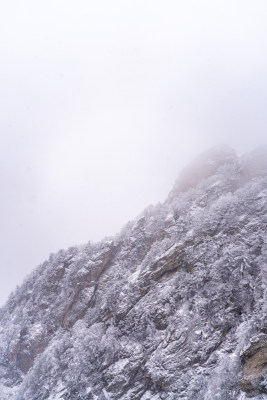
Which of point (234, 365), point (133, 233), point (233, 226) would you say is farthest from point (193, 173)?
point (234, 365)

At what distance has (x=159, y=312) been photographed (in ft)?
118

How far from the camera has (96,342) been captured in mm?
38781

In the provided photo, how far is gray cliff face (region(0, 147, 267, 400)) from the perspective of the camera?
2817cm

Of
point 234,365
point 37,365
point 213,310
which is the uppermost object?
point 37,365

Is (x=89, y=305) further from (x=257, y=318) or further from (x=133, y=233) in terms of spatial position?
(x=257, y=318)

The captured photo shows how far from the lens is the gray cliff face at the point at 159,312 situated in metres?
28.2

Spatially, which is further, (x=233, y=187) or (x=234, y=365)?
(x=233, y=187)

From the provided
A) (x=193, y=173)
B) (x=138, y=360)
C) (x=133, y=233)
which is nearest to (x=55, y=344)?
(x=138, y=360)

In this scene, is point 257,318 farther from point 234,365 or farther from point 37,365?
point 37,365

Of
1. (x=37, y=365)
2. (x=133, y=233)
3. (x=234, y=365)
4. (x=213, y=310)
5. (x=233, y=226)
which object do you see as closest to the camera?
(x=234, y=365)

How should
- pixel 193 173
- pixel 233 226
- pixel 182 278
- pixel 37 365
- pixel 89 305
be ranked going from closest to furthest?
1. pixel 182 278
2. pixel 233 226
3. pixel 37 365
4. pixel 89 305
5. pixel 193 173

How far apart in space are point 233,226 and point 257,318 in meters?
15.6

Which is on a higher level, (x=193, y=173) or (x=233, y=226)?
(x=193, y=173)

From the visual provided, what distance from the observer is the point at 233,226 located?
40344mm
